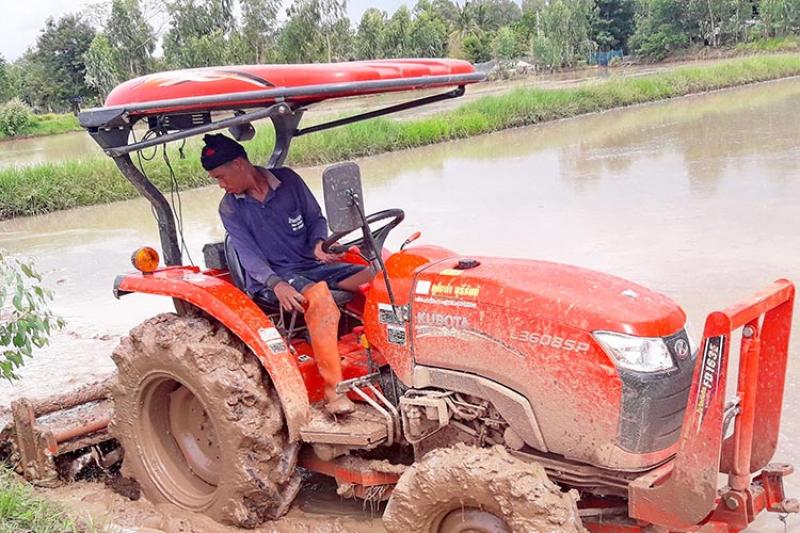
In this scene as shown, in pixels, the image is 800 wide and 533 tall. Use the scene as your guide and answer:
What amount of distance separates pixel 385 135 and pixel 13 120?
27.3 metres

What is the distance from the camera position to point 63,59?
→ 194 ft

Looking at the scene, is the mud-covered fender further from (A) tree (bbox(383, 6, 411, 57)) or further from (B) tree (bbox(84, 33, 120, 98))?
(A) tree (bbox(383, 6, 411, 57))

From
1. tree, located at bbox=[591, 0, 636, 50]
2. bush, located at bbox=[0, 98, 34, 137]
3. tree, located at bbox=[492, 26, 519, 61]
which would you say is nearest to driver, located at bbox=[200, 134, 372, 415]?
bush, located at bbox=[0, 98, 34, 137]

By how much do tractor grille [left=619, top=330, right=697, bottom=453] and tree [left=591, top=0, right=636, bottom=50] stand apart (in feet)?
207

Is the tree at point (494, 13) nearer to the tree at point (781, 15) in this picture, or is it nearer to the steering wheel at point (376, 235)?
the tree at point (781, 15)

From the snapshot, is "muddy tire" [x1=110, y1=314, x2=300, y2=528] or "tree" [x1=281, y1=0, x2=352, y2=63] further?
"tree" [x1=281, y1=0, x2=352, y2=63]

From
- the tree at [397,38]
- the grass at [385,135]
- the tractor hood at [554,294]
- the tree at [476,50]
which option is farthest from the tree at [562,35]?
the tractor hood at [554,294]

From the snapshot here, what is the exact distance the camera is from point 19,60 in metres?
75.9

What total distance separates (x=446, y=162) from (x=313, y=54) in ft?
96.4

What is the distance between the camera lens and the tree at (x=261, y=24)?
1812 inches

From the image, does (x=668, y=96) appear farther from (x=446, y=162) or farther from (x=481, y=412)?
(x=481, y=412)

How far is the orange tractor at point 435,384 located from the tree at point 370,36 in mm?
49514

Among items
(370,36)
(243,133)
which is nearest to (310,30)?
(370,36)

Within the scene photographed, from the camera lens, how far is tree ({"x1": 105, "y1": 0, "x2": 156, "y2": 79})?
1818 inches
